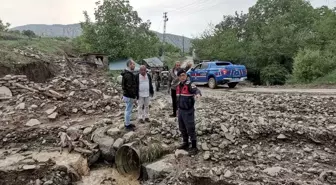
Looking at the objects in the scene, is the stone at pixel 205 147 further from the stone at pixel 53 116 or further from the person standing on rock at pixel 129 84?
the stone at pixel 53 116

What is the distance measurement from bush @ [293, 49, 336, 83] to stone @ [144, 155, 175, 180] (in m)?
15.3

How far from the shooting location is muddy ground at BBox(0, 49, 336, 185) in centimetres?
598

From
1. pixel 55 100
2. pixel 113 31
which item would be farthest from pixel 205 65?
pixel 113 31

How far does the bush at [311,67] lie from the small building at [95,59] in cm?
1400

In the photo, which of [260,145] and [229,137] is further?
[229,137]

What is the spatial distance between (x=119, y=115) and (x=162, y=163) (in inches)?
137

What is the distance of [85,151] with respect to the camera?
762 centimetres

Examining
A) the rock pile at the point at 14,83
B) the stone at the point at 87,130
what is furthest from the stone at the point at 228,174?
the rock pile at the point at 14,83

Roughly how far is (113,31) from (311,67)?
1624cm

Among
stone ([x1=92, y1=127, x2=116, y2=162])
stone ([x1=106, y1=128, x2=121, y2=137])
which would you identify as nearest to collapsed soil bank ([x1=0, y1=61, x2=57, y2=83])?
stone ([x1=92, y1=127, x2=116, y2=162])

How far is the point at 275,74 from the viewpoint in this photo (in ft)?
87.4

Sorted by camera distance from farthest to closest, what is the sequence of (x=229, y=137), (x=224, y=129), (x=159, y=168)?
(x=224, y=129) < (x=229, y=137) < (x=159, y=168)

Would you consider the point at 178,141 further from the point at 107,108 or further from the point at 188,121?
the point at 107,108

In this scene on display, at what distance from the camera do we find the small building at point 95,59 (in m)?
23.6
